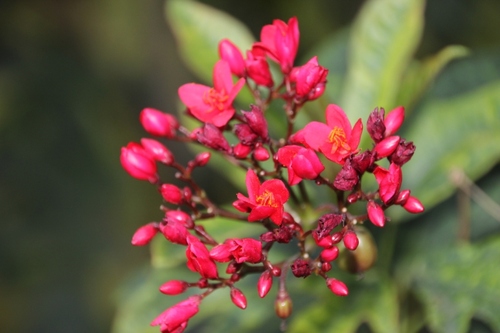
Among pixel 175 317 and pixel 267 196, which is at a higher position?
pixel 267 196

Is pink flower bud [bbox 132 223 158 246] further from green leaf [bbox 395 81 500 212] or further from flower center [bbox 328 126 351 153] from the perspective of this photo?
green leaf [bbox 395 81 500 212]

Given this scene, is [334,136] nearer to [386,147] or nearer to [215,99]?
[386,147]

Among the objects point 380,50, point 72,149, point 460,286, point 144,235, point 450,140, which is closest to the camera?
point 144,235

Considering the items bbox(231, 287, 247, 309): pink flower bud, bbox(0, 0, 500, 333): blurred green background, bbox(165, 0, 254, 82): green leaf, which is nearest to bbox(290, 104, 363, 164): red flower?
bbox(231, 287, 247, 309): pink flower bud

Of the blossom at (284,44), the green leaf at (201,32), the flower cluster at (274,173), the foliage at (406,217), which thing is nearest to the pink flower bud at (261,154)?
the flower cluster at (274,173)

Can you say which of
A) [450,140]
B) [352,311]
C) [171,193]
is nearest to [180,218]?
[171,193]

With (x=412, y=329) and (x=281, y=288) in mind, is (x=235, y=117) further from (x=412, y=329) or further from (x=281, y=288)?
(x=412, y=329)
